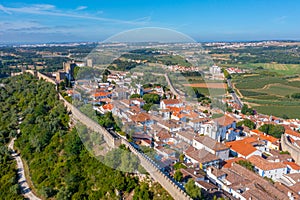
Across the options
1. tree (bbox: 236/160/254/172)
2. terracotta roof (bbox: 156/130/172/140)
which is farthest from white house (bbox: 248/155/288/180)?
terracotta roof (bbox: 156/130/172/140)

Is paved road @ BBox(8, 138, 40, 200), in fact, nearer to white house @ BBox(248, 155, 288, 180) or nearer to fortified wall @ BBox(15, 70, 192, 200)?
fortified wall @ BBox(15, 70, 192, 200)

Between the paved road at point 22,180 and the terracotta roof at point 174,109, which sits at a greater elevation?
the terracotta roof at point 174,109

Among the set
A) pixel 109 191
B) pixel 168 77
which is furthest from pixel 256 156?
pixel 168 77

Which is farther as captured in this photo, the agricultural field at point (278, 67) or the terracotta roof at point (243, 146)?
the agricultural field at point (278, 67)

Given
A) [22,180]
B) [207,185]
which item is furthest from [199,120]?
[22,180]

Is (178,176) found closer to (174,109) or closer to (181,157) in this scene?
(181,157)

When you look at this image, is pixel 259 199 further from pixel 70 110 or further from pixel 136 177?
pixel 70 110

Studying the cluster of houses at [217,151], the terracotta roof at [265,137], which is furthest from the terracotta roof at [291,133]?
the terracotta roof at [265,137]

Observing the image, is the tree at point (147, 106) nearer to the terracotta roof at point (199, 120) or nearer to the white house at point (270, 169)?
the terracotta roof at point (199, 120)
